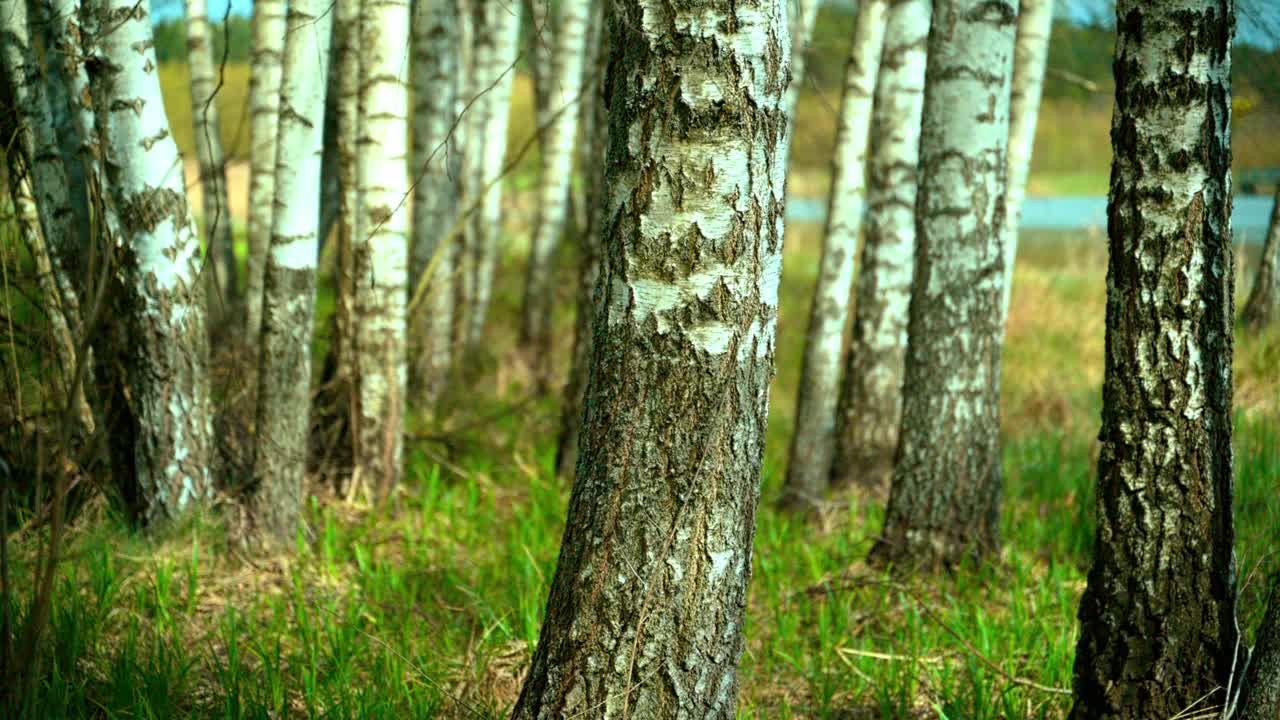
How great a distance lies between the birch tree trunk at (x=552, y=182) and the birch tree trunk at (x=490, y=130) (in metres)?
0.44

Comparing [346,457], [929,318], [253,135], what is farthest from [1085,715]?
[253,135]

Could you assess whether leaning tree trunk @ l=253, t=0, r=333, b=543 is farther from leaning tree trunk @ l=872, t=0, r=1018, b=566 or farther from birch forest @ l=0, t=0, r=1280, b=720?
leaning tree trunk @ l=872, t=0, r=1018, b=566

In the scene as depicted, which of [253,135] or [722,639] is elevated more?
[253,135]

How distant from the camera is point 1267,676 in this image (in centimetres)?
270

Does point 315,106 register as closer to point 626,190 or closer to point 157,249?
point 157,249

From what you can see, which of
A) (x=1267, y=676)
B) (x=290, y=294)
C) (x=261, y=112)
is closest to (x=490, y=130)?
(x=261, y=112)

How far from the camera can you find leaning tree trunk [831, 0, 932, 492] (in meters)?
6.14

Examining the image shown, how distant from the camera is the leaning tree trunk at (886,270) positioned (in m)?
6.14

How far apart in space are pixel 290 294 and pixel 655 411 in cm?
287

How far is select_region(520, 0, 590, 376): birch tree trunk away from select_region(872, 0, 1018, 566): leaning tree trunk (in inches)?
172

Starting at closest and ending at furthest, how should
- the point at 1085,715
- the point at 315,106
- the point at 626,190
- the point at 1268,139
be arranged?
1. the point at 626,190
2. the point at 1085,715
3. the point at 315,106
4. the point at 1268,139

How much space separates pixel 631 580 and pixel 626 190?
2.98 feet

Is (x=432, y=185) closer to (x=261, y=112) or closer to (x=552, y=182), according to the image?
(x=261, y=112)

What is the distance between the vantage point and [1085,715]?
3.08m
